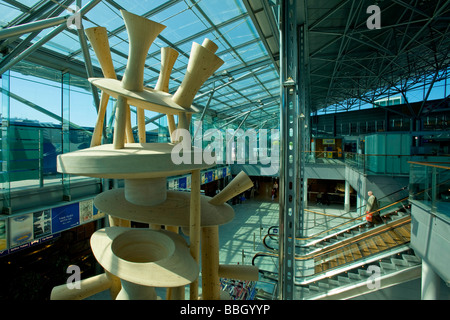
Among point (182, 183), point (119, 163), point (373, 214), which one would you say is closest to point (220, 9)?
point (119, 163)

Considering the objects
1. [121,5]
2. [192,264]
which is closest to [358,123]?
[121,5]

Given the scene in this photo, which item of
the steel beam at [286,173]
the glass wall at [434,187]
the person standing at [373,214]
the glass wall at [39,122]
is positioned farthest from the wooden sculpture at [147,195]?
the person standing at [373,214]

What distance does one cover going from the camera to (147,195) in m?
3.12

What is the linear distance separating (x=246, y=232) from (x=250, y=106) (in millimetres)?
15563

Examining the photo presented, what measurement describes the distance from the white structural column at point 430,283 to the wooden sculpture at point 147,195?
19.4 feet

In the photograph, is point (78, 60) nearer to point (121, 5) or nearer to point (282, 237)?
point (121, 5)

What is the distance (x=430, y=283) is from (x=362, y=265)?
2.19 meters

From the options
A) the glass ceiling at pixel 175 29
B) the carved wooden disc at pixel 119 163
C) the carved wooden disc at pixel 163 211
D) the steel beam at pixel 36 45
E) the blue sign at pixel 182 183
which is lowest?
the blue sign at pixel 182 183

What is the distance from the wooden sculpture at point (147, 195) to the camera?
235 cm
